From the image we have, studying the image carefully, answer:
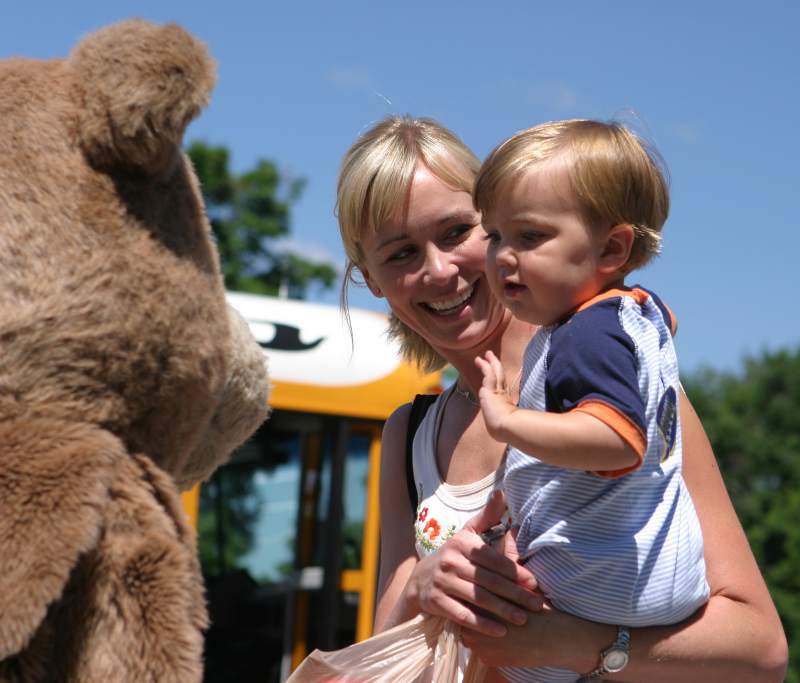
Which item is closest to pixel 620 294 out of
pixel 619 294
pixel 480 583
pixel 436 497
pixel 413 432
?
pixel 619 294

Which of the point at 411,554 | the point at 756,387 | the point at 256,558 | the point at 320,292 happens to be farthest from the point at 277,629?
the point at 756,387

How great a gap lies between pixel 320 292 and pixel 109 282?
75.2 feet

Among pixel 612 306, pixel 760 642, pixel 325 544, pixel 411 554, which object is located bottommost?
pixel 325 544

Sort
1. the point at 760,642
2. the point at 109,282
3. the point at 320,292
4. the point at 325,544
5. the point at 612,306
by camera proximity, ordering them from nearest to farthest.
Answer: the point at 109,282, the point at 612,306, the point at 760,642, the point at 325,544, the point at 320,292

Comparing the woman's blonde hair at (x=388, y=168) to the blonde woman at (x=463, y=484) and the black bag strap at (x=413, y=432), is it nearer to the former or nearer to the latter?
the blonde woman at (x=463, y=484)

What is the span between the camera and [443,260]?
210 cm

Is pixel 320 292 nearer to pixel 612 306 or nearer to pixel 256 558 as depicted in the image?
pixel 256 558

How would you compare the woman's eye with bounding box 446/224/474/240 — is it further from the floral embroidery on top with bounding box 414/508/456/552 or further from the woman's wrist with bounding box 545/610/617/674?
the woman's wrist with bounding box 545/610/617/674

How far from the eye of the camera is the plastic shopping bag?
68.1 inches

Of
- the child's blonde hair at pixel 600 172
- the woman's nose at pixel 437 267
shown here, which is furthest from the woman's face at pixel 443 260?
the child's blonde hair at pixel 600 172

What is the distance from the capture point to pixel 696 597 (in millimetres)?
1646

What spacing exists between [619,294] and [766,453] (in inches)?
911

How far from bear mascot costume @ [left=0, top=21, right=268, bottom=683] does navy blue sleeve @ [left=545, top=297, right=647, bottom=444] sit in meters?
0.51

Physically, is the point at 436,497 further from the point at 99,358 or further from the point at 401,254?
the point at 99,358
